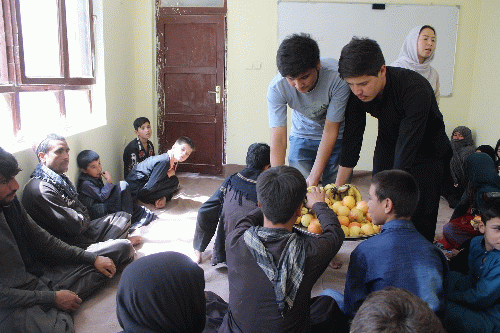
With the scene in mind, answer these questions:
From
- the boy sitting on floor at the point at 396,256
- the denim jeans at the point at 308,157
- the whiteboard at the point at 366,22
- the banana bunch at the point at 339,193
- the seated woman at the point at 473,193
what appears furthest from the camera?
the whiteboard at the point at 366,22

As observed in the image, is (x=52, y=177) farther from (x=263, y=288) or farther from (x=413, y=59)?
(x=413, y=59)

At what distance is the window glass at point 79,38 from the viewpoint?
12.6 feet

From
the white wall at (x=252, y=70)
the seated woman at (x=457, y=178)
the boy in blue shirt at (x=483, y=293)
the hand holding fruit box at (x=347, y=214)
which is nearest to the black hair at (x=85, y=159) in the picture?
the white wall at (x=252, y=70)

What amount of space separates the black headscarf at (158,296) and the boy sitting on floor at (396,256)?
704 mm

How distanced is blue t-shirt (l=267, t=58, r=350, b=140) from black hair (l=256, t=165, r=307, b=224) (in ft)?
2.98

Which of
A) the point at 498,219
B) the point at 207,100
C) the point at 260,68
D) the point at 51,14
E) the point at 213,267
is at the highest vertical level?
the point at 51,14

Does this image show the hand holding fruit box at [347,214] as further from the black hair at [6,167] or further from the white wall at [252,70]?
the white wall at [252,70]

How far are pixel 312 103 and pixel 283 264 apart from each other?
1248 mm

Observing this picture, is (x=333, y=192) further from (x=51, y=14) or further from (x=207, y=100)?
(x=207, y=100)

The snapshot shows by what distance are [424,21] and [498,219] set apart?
4.02 m

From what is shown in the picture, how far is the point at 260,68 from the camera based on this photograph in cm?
538

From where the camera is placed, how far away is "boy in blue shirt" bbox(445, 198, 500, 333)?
5.98 feet

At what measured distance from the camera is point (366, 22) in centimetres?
522

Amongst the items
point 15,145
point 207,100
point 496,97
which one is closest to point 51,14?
point 15,145
